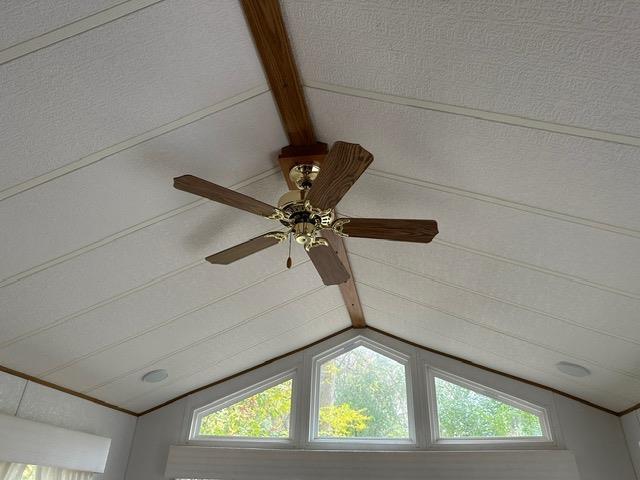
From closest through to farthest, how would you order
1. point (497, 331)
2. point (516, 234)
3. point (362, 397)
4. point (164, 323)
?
point (516, 234) < point (164, 323) < point (497, 331) < point (362, 397)

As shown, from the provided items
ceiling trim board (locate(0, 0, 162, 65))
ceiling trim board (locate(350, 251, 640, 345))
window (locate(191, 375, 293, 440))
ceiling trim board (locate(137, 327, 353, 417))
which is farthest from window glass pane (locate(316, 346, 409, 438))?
ceiling trim board (locate(0, 0, 162, 65))

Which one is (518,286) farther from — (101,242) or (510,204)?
(101,242)

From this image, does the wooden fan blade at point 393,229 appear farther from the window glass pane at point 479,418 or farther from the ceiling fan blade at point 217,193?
the window glass pane at point 479,418

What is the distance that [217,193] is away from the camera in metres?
1.66

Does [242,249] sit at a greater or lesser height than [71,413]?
greater

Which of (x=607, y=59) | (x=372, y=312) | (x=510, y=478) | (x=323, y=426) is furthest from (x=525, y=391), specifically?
(x=607, y=59)

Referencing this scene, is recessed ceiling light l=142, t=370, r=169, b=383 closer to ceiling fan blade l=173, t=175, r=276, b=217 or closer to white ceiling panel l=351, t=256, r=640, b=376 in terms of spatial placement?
white ceiling panel l=351, t=256, r=640, b=376

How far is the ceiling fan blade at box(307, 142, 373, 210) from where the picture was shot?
1465mm

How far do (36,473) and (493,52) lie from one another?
3596 mm

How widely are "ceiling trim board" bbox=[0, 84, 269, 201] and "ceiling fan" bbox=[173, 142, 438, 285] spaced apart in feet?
0.95

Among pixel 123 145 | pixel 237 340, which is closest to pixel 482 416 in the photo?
pixel 237 340

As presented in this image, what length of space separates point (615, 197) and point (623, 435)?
2705mm

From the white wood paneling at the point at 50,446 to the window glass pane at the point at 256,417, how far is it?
0.87m

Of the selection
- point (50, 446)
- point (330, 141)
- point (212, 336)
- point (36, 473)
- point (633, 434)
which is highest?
point (330, 141)
